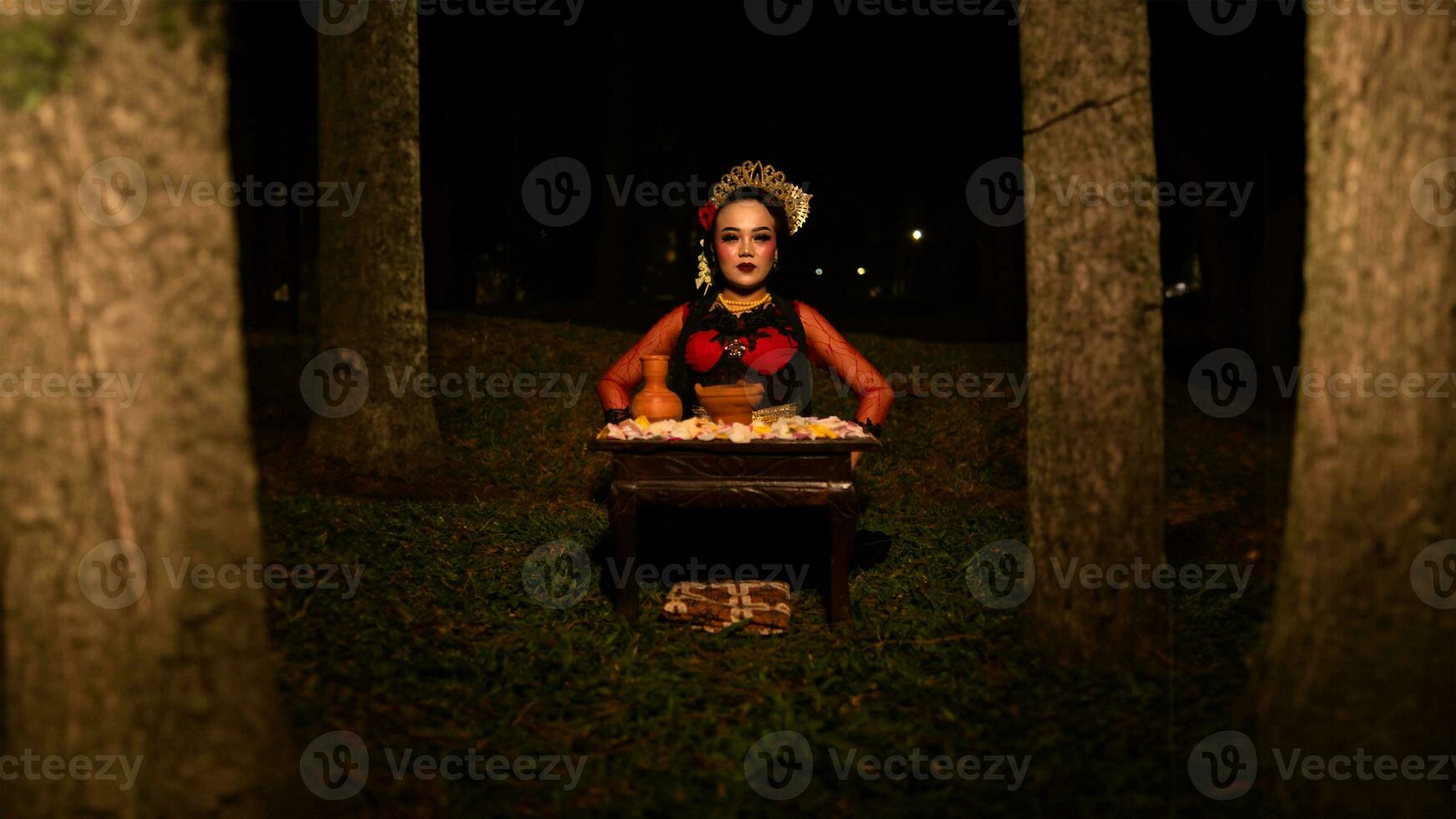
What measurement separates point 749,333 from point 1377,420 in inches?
133

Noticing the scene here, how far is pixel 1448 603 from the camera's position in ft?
10.8

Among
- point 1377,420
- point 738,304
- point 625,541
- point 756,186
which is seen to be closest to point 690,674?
point 625,541

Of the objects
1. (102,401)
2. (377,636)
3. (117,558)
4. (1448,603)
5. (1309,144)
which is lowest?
(377,636)

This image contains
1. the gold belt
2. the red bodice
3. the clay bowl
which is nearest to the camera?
the clay bowl

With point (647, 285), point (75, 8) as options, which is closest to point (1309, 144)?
point (75, 8)

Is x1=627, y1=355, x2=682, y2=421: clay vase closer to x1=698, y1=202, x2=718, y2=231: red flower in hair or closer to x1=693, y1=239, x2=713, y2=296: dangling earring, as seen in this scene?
x1=693, y1=239, x2=713, y2=296: dangling earring

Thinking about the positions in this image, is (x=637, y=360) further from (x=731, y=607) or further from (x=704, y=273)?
(x=731, y=607)

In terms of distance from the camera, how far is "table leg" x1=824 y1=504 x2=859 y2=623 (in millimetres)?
5180

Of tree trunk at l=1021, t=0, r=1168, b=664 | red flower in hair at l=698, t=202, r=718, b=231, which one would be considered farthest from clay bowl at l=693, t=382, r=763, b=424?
tree trunk at l=1021, t=0, r=1168, b=664

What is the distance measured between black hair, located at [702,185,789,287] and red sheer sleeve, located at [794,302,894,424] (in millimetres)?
483

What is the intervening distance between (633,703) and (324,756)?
4.59 feet

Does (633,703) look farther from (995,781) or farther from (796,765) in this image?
(995,781)

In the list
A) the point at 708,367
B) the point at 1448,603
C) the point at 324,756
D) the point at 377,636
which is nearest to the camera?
the point at 1448,603

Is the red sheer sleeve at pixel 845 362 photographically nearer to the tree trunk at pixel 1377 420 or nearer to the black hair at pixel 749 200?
the black hair at pixel 749 200
